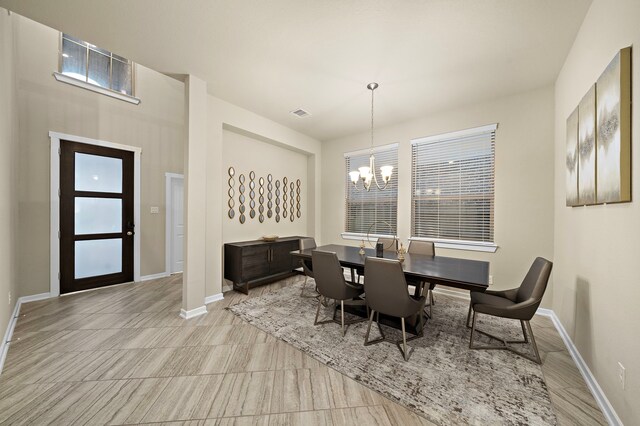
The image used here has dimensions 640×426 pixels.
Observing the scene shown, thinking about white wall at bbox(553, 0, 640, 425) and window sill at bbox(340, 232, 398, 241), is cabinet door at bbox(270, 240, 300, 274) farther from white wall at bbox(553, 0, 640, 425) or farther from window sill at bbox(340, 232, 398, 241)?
white wall at bbox(553, 0, 640, 425)

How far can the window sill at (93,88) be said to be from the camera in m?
3.75

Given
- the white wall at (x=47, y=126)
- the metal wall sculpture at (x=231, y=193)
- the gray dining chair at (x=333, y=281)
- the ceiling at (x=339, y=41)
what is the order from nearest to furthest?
1. the ceiling at (x=339, y=41)
2. the gray dining chair at (x=333, y=281)
3. the white wall at (x=47, y=126)
4. the metal wall sculpture at (x=231, y=193)

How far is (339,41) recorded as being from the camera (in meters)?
2.42

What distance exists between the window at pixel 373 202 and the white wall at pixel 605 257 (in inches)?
93.9

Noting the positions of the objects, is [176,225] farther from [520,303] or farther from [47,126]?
[520,303]

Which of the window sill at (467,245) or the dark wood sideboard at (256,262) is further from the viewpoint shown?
the dark wood sideboard at (256,262)

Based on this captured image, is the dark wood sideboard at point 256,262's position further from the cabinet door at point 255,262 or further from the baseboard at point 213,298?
the baseboard at point 213,298

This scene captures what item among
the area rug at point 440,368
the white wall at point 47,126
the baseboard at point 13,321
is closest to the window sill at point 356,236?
the area rug at point 440,368

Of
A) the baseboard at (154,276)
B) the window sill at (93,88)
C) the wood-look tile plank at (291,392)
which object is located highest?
the window sill at (93,88)

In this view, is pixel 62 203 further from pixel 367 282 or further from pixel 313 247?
pixel 367 282

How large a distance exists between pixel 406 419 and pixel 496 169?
11.5 ft

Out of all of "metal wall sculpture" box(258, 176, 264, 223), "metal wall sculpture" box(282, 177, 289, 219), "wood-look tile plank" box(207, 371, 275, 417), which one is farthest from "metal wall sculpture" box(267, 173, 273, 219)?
"wood-look tile plank" box(207, 371, 275, 417)

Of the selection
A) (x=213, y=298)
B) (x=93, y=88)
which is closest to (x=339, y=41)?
(x=213, y=298)

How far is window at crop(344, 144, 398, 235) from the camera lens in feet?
15.4
